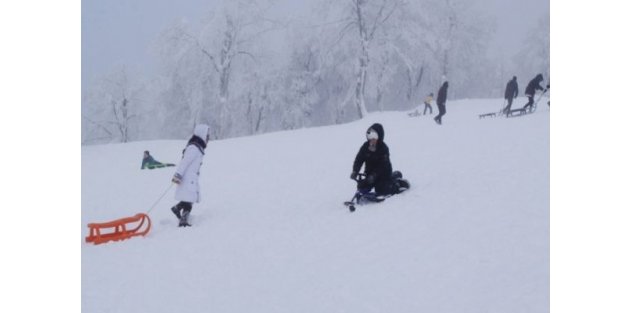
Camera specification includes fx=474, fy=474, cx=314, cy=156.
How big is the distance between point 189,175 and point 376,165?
2560 millimetres

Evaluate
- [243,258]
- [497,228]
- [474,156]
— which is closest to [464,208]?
[497,228]

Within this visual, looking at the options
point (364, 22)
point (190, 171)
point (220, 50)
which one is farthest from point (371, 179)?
point (220, 50)

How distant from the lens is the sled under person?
611 cm

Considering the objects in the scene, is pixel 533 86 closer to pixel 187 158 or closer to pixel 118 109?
pixel 187 158

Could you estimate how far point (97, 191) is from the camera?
882 cm

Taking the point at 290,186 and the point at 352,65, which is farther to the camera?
the point at 352,65

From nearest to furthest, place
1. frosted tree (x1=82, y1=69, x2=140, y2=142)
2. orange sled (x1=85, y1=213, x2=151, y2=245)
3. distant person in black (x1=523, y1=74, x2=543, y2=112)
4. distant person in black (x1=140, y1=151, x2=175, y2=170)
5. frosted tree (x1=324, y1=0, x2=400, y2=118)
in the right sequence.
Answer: orange sled (x1=85, y1=213, x2=151, y2=245), distant person in black (x1=523, y1=74, x2=543, y2=112), distant person in black (x1=140, y1=151, x2=175, y2=170), frosted tree (x1=82, y1=69, x2=140, y2=142), frosted tree (x1=324, y1=0, x2=400, y2=118)

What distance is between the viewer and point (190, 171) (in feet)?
21.5

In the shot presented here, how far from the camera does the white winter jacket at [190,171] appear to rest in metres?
6.45

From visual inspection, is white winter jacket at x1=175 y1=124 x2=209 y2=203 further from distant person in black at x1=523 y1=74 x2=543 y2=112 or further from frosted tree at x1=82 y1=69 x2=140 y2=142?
frosted tree at x1=82 y1=69 x2=140 y2=142

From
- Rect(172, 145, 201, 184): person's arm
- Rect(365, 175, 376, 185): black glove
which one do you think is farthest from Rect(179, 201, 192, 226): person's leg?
Rect(365, 175, 376, 185): black glove
